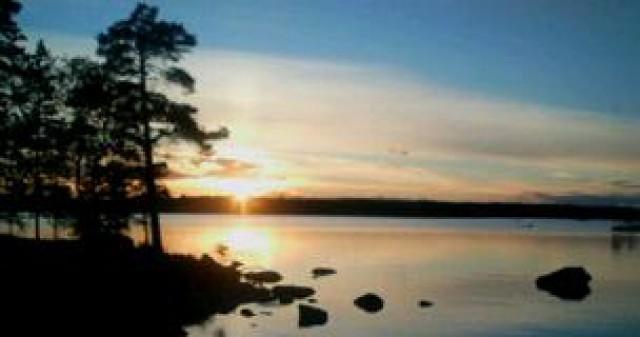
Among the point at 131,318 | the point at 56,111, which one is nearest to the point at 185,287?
the point at 131,318

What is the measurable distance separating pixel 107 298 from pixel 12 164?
22.1m

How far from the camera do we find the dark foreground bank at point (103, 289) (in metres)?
34.9

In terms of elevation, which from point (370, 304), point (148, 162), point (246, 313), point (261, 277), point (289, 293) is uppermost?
point (148, 162)

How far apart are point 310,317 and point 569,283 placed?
102 feet

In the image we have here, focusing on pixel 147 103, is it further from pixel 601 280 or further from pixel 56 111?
pixel 601 280

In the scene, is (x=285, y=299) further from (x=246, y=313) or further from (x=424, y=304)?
(x=424, y=304)

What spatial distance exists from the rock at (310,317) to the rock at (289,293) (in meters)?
7.21

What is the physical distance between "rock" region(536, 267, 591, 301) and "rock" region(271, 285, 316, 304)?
72.0ft

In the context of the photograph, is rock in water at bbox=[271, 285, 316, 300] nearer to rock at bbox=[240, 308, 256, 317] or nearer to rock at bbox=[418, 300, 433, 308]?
rock at bbox=[418, 300, 433, 308]

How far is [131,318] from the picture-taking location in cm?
4003

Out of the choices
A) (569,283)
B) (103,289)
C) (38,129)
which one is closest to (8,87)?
(38,129)

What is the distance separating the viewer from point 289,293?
5878cm

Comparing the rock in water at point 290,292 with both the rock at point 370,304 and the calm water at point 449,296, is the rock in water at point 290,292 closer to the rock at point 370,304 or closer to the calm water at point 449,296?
the calm water at point 449,296

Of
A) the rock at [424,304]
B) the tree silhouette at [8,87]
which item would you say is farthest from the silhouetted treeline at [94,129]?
the rock at [424,304]
